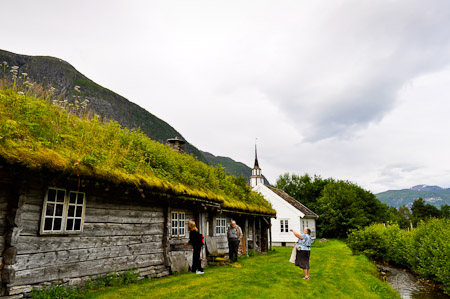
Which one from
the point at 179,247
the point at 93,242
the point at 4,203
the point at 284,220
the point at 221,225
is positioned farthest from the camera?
the point at 284,220

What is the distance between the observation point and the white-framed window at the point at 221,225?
15.1 meters

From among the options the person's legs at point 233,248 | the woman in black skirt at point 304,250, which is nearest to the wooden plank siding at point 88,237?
the person's legs at point 233,248

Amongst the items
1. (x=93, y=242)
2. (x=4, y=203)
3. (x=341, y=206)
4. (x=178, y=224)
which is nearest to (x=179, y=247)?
(x=178, y=224)

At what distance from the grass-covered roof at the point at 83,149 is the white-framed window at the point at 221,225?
280cm

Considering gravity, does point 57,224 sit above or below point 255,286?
above

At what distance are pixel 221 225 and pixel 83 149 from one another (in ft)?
31.3

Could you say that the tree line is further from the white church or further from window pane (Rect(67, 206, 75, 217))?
window pane (Rect(67, 206, 75, 217))

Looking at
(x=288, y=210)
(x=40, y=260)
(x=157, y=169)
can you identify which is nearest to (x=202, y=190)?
(x=157, y=169)

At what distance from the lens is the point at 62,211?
23.7 feet

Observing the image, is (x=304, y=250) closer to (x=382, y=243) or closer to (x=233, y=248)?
(x=233, y=248)

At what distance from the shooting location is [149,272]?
977cm

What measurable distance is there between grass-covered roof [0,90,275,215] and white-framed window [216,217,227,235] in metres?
2.80

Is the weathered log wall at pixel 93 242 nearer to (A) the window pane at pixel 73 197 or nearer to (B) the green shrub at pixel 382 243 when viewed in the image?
(A) the window pane at pixel 73 197

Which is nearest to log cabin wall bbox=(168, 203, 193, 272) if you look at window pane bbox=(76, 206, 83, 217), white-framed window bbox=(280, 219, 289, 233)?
window pane bbox=(76, 206, 83, 217)
